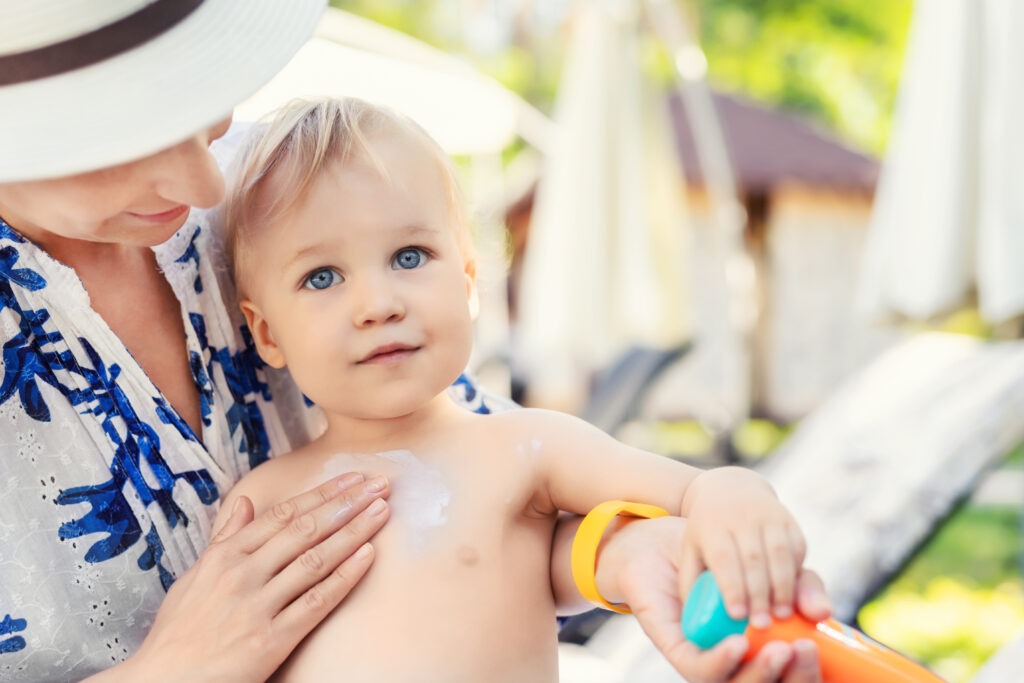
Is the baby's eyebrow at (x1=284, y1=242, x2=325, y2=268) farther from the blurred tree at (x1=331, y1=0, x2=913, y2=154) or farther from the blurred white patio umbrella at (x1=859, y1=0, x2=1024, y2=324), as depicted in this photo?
the blurred tree at (x1=331, y1=0, x2=913, y2=154)

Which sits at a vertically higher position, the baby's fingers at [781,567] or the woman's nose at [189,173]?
the woman's nose at [189,173]

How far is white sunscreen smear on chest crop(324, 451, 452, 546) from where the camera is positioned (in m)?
A: 1.57

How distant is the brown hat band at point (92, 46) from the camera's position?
3.84 ft

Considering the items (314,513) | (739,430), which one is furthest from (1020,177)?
(739,430)

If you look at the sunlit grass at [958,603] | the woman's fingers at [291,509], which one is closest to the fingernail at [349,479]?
the woman's fingers at [291,509]

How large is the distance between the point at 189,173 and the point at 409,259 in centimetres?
40

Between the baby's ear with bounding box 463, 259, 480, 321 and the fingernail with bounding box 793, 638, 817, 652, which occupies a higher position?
the baby's ear with bounding box 463, 259, 480, 321

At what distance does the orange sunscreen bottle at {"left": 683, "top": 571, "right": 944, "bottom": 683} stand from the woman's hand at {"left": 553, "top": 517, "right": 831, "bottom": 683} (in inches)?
0.6

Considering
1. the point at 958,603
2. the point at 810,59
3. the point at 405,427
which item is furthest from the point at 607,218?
the point at 810,59

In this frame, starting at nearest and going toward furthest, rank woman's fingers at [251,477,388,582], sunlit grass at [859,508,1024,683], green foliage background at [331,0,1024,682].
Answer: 1. woman's fingers at [251,477,388,582]
2. sunlit grass at [859,508,1024,683]
3. green foliage background at [331,0,1024,682]

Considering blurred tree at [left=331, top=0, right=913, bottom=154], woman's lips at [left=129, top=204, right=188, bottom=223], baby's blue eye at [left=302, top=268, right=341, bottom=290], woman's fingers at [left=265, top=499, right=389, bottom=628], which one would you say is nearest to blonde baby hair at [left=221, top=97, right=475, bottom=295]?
baby's blue eye at [left=302, top=268, right=341, bottom=290]

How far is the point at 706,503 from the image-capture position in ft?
4.17

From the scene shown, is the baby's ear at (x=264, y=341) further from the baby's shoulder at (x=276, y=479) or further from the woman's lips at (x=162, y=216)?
the woman's lips at (x=162, y=216)

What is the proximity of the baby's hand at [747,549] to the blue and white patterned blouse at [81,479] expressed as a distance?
2.76 feet
